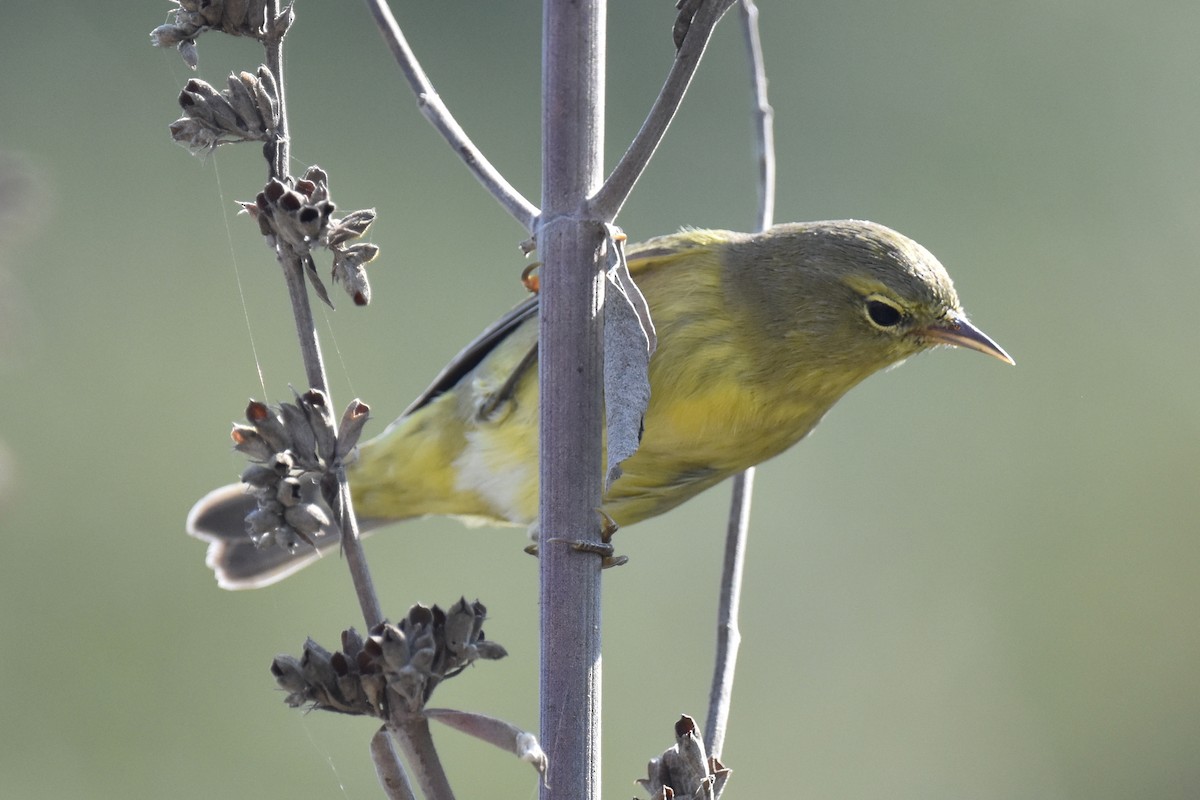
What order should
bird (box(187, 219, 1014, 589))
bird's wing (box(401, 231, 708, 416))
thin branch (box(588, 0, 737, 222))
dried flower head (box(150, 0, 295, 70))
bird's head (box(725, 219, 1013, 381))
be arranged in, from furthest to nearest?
bird's wing (box(401, 231, 708, 416))
bird's head (box(725, 219, 1013, 381))
bird (box(187, 219, 1014, 589))
dried flower head (box(150, 0, 295, 70))
thin branch (box(588, 0, 737, 222))

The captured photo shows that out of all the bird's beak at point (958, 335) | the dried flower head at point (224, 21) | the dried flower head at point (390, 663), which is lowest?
the dried flower head at point (390, 663)

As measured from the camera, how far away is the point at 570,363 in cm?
154

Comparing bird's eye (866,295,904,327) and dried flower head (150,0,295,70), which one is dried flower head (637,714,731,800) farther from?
bird's eye (866,295,904,327)

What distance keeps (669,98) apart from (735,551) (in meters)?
0.83

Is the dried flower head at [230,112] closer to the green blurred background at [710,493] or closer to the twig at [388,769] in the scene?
the twig at [388,769]

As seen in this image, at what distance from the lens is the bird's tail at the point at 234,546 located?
357 centimetres

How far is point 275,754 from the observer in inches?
202

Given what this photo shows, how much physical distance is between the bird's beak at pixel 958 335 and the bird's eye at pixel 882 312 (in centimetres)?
8

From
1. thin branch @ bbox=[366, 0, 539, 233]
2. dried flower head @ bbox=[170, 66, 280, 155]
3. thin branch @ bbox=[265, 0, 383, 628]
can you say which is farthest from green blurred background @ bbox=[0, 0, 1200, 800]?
thin branch @ bbox=[265, 0, 383, 628]

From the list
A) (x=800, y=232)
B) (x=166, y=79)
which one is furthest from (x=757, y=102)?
(x=166, y=79)

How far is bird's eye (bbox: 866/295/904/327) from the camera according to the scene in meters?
3.03

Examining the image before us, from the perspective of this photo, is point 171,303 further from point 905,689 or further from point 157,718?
point 905,689

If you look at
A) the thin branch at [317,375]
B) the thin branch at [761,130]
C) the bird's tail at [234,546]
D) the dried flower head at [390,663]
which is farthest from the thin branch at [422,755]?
the bird's tail at [234,546]

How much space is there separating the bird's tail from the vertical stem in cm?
214
